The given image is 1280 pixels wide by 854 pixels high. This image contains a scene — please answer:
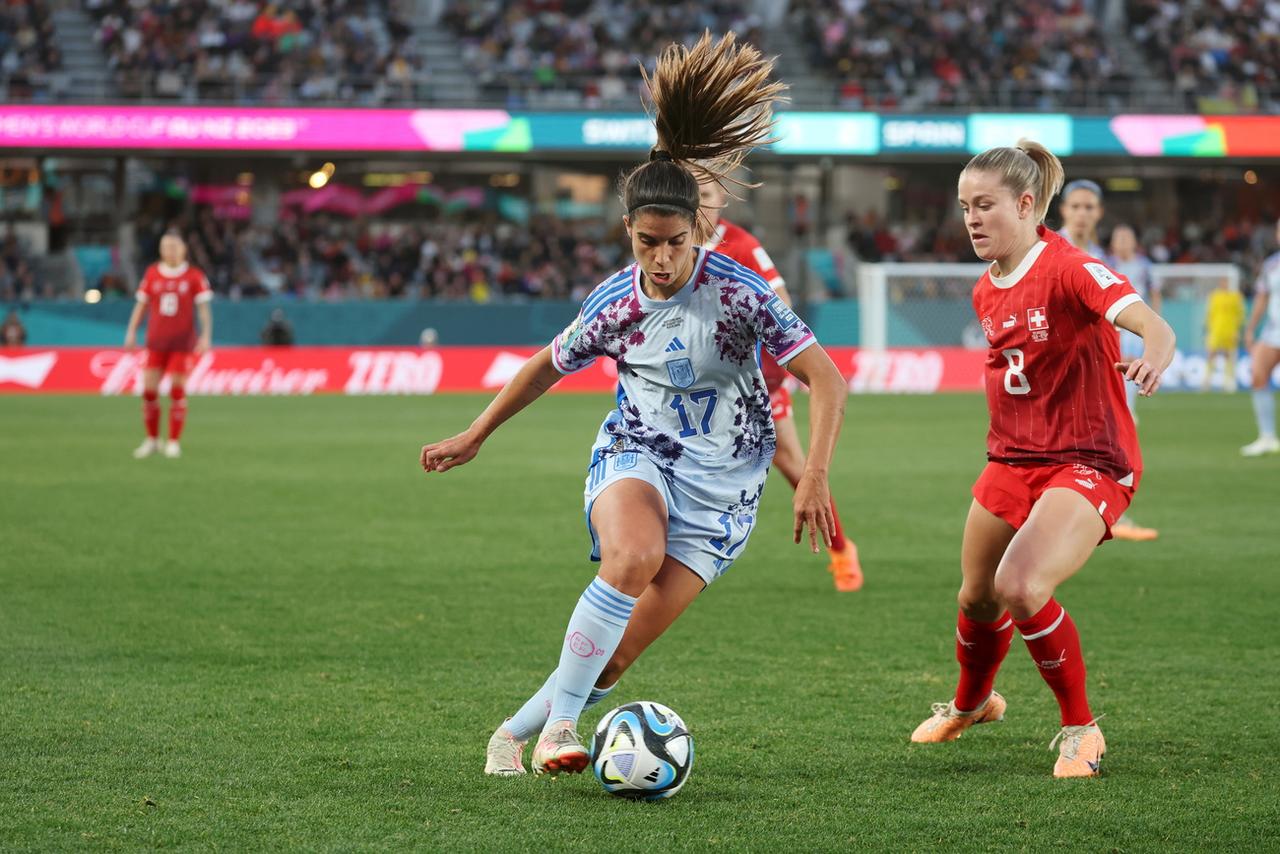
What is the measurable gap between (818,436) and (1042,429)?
0.96 m

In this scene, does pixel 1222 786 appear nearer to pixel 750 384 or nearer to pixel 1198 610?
pixel 750 384

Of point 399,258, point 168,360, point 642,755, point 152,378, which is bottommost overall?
point 399,258

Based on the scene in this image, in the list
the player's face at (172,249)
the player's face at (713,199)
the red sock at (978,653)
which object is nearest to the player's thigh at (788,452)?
the player's face at (713,199)

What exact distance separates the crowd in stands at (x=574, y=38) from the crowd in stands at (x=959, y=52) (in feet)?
7.01

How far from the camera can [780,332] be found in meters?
4.64

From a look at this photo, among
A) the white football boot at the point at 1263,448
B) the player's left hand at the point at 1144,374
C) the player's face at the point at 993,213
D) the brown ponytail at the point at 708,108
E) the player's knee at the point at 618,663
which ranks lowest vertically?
the white football boot at the point at 1263,448

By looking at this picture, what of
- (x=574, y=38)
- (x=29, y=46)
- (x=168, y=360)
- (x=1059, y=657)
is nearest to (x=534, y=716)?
(x=1059, y=657)

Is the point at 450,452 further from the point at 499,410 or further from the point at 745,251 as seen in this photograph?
the point at 745,251

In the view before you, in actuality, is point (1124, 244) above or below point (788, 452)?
above

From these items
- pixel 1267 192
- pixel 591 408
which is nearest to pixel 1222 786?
pixel 591 408

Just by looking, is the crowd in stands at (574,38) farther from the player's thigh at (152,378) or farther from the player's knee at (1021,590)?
the player's knee at (1021,590)

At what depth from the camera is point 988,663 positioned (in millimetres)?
5324

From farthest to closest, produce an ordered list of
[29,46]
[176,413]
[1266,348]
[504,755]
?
[29,46] → [176,413] → [1266,348] → [504,755]

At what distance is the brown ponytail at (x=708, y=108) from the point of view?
192 inches
